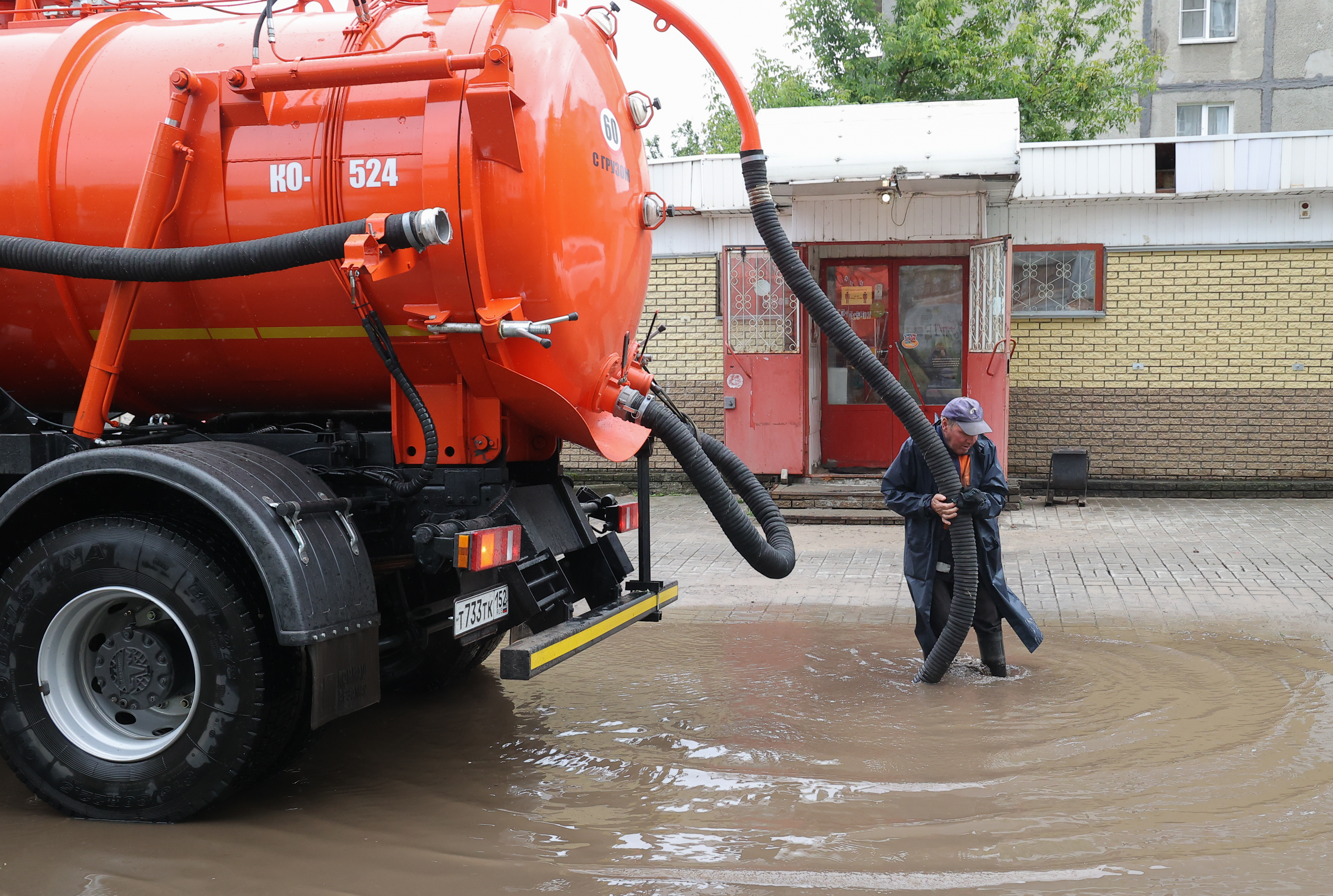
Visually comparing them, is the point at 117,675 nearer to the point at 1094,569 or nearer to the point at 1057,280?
the point at 1094,569

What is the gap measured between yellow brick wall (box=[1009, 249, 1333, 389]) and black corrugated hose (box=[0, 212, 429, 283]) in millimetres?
10323

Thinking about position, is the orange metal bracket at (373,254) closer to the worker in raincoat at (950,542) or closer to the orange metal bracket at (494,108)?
the orange metal bracket at (494,108)

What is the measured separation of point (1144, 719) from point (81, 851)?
4.42 meters

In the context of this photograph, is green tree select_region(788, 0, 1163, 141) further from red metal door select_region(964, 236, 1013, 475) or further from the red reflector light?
the red reflector light

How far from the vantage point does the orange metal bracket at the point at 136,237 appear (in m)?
4.27

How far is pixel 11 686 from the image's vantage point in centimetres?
412

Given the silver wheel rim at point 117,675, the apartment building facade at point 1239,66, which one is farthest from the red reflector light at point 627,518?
the apartment building facade at point 1239,66

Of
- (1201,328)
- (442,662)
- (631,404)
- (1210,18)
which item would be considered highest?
(1210,18)

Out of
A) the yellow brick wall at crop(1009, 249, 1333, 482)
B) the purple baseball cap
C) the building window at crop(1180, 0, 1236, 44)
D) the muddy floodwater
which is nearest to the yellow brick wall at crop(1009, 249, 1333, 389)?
the yellow brick wall at crop(1009, 249, 1333, 482)

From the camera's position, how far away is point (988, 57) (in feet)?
62.6

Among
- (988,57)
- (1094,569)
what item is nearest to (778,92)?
(988,57)

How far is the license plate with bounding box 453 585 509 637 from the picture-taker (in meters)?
4.23

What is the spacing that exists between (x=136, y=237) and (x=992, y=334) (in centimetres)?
915

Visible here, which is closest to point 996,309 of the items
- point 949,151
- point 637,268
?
point 949,151
